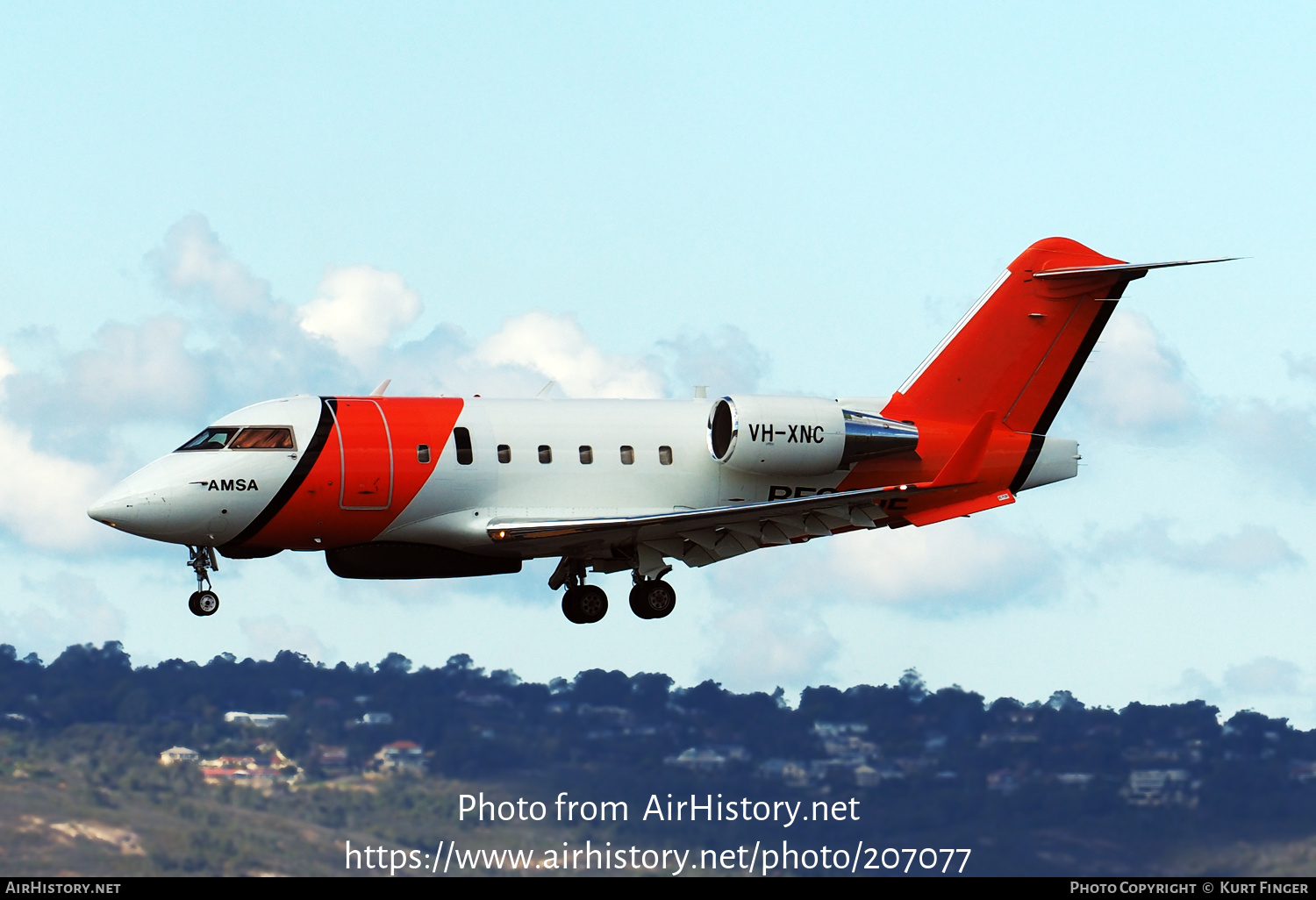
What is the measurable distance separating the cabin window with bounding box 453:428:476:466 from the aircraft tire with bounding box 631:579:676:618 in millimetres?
4771

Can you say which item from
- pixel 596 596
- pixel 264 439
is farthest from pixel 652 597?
pixel 264 439

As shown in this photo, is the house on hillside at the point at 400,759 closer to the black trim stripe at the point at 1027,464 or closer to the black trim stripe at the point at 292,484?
the black trim stripe at the point at 292,484

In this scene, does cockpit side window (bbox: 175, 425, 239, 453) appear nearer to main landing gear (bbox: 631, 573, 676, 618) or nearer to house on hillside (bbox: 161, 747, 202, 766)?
house on hillside (bbox: 161, 747, 202, 766)

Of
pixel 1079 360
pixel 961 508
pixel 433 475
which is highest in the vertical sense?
pixel 1079 360

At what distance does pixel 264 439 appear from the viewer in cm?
4081

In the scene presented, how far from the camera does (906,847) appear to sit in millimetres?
38812

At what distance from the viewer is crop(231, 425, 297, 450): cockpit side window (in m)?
40.8

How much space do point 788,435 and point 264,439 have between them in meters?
10.3

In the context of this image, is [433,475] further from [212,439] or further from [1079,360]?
[1079,360]

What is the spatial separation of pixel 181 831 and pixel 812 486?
14723mm

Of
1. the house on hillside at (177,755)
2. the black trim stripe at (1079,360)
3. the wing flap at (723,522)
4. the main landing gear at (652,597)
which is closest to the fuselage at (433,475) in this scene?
the wing flap at (723,522)

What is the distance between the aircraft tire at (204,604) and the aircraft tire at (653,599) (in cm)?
844

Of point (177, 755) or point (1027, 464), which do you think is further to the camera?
point (1027, 464)
